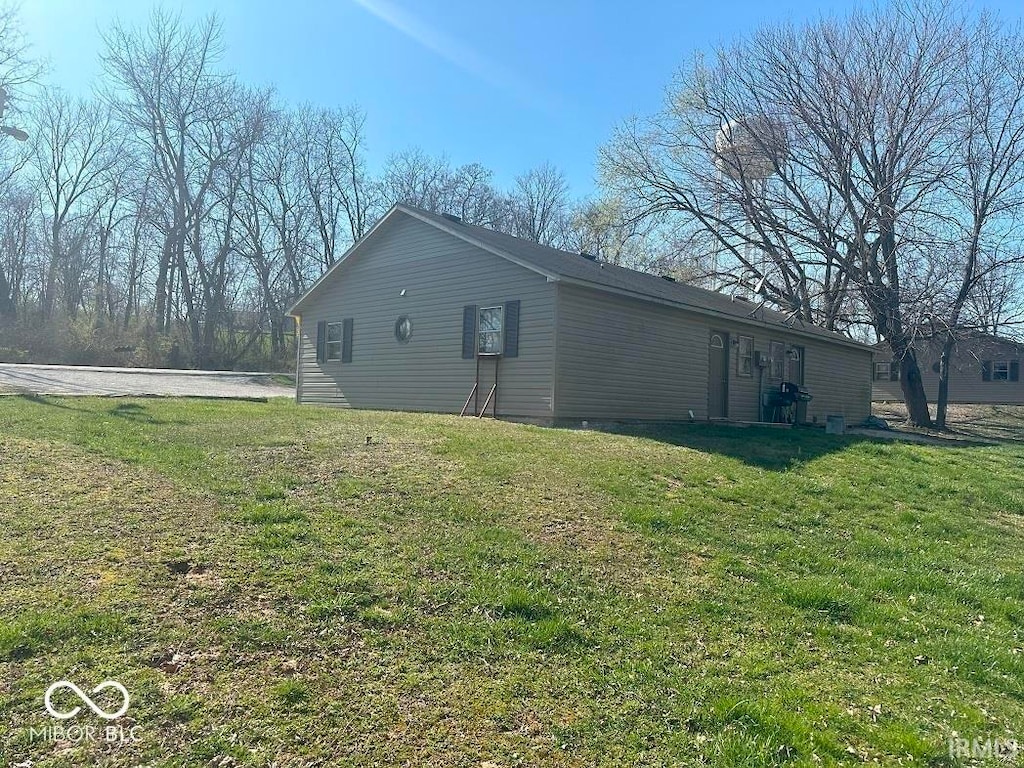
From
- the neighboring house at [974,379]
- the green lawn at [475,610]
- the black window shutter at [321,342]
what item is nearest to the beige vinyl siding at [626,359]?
the green lawn at [475,610]

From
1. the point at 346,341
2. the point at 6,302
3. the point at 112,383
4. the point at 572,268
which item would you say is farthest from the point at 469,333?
the point at 6,302

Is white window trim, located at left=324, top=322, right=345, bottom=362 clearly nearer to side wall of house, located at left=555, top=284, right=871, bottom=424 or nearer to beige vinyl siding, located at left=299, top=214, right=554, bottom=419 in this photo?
beige vinyl siding, located at left=299, top=214, right=554, bottom=419

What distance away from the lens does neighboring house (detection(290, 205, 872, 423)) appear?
1224 centimetres

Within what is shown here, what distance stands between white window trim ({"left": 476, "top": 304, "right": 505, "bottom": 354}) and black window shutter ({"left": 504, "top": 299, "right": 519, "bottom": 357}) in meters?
0.11

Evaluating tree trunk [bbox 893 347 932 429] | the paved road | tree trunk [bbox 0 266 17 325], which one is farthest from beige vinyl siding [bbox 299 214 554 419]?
tree trunk [bbox 0 266 17 325]

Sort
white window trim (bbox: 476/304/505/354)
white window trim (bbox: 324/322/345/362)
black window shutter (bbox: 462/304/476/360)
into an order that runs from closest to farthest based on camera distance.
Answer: white window trim (bbox: 476/304/505/354), black window shutter (bbox: 462/304/476/360), white window trim (bbox: 324/322/345/362)

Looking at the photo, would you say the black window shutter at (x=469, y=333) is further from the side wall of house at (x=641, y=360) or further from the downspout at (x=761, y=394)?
the downspout at (x=761, y=394)

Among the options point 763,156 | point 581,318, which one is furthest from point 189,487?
point 763,156

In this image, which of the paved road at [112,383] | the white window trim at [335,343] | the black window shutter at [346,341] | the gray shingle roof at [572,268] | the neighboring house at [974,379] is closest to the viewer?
the gray shingle roof at [572,268]

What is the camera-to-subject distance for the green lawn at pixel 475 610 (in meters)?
3.04

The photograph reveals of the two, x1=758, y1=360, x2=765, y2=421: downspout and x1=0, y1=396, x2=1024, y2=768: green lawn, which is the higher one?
x1=758, y1=360, x2=765, y2=421: downspout

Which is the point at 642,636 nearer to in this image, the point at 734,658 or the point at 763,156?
the point at 734,658

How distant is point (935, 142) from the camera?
18.7 m
